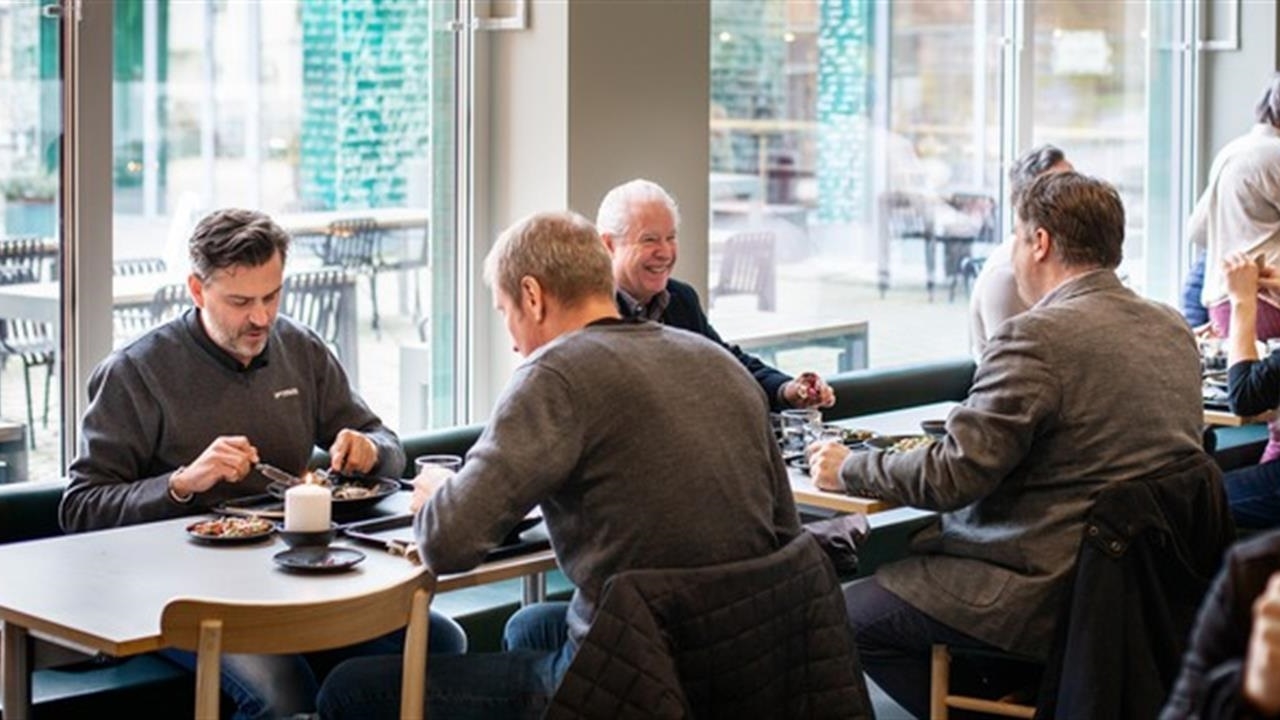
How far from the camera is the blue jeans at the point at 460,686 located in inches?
131

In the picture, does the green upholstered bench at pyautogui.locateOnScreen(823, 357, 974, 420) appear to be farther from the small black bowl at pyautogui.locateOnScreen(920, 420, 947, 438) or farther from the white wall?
the small black bowl at pyautogui.locateOnScreen(920, 420, 947, 438)

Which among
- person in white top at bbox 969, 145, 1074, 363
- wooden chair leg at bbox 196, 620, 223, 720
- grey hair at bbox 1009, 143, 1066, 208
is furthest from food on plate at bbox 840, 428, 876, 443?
wooden chair leg at bbox 196, 620, 223, 720

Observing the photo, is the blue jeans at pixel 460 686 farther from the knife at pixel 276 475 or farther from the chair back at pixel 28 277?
the chair back at pixel 28 277

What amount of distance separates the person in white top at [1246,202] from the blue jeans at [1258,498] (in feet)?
5.28

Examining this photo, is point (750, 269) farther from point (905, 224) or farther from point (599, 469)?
point (599, 469)

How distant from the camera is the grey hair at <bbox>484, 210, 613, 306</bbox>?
3.37m

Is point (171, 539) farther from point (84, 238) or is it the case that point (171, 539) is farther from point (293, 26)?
point (293, 26)

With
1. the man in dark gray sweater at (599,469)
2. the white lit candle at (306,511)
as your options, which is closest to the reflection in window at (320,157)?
the white lit candle at (306,511)

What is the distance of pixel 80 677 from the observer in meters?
3.90

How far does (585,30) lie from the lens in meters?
5.47

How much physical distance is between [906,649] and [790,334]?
2.80m

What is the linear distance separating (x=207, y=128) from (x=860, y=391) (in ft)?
6.72

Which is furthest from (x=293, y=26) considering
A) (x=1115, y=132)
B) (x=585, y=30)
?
(x=1115, y=132)

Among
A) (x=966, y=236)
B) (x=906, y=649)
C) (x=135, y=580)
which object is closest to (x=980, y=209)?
(x=966, y=236)
